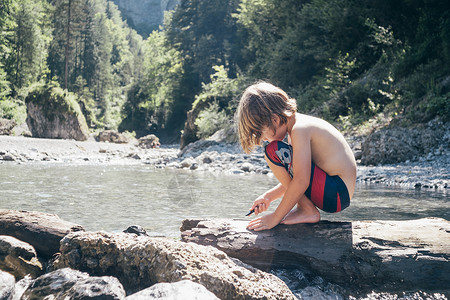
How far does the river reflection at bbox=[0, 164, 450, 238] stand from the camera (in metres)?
4.58

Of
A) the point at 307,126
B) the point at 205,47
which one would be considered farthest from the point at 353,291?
the point at 205,47

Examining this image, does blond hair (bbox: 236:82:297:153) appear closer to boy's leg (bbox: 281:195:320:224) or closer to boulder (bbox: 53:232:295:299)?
boy's leg (bbox: 281:195:320:224)

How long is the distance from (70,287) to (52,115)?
24953 millimetres

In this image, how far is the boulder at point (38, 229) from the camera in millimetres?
2775

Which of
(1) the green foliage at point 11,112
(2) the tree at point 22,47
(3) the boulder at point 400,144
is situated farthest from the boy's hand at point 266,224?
(2) the tree at point 22,47

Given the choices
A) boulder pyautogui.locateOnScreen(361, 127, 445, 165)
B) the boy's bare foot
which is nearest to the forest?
boulder pyautogui.locateOnScreen(361, 127, 445, 165)

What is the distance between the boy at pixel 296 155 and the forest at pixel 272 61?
8.52 metres

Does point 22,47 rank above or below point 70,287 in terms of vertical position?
above

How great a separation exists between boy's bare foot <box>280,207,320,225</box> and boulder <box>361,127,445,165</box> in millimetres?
7600

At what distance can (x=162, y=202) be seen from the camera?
592cm

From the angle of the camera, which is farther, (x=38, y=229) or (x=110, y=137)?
(x=110, y=137)

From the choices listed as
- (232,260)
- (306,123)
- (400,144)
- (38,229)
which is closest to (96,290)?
(232,260)

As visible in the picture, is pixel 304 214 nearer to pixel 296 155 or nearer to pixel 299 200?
pixel 299 200

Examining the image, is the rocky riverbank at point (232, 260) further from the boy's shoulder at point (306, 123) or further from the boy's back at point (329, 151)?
the boy's shoulder at point (306, 123)
